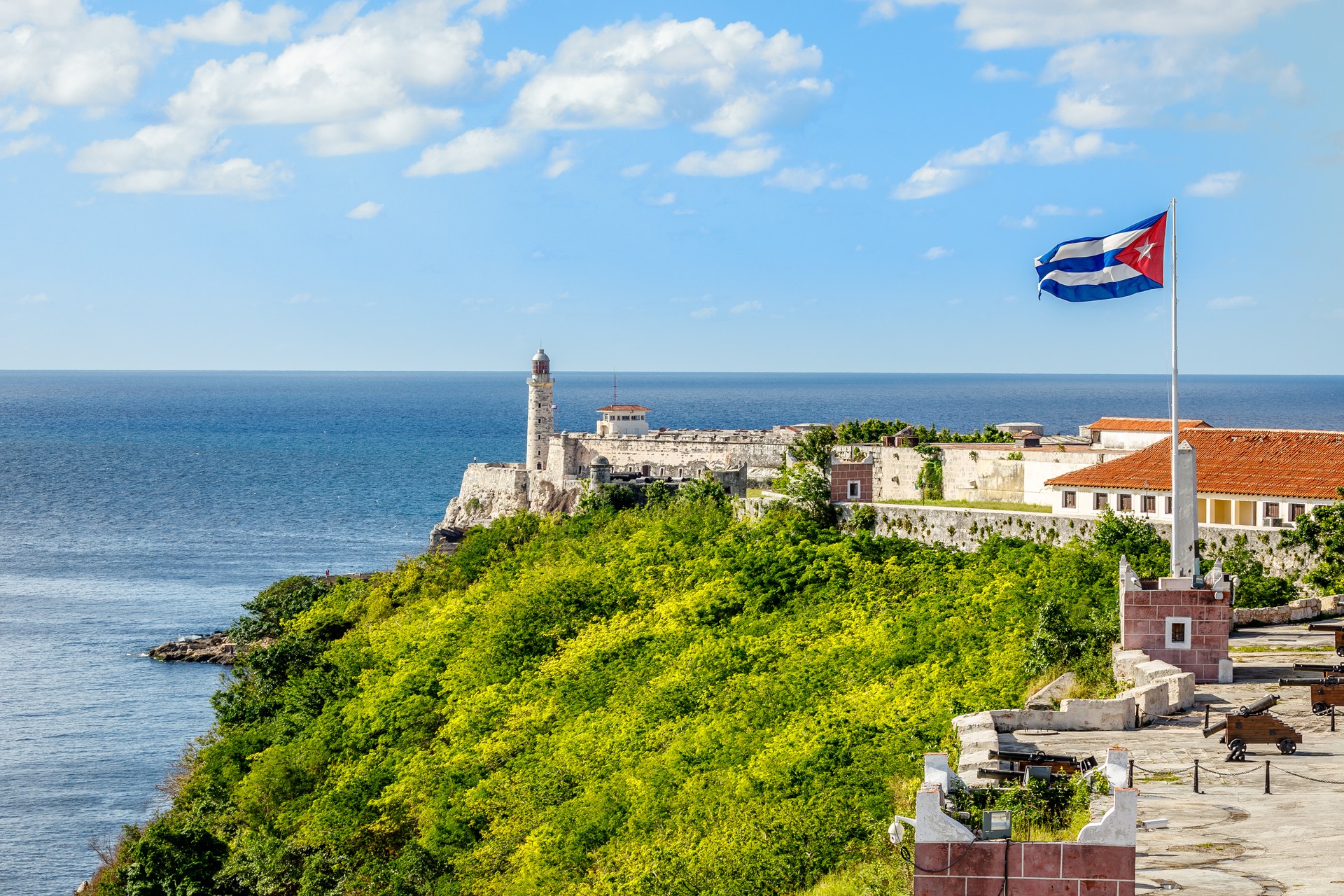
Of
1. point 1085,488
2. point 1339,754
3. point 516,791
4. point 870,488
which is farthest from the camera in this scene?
point 870,488

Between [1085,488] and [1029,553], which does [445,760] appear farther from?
[1085,488]

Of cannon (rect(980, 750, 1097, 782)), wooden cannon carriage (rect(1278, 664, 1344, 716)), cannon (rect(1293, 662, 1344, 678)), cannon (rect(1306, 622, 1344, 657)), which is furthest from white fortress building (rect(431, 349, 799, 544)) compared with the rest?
cannon (rect(980, 750, 1097, 782))

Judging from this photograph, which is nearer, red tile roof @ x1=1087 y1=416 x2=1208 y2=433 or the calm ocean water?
the calm ocean water

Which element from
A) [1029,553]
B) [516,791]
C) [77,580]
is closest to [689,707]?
[516,791]

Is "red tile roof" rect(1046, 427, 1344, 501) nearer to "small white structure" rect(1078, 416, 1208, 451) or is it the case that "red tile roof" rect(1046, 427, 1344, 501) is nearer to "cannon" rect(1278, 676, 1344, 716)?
"cannon" rect(1278, 676, 1344, 716)

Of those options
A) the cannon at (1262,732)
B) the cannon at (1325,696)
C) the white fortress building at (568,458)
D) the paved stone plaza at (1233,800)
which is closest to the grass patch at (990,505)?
the paved stone plaza at (1233,800)

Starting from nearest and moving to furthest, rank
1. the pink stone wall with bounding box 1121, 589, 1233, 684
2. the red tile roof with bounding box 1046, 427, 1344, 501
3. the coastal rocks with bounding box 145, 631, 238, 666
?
1. the pink stone wall with bounding box 1121, 589, 1233, 684
2. the red tile roof with bounding box 1046, 427, 1344, 501
3. the coastal rocks with bounding box 145, 631, 238, 666

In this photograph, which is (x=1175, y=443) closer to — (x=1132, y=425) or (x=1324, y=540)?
(x=1324, y=540)

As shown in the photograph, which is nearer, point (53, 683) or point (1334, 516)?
point (1334, 516)
